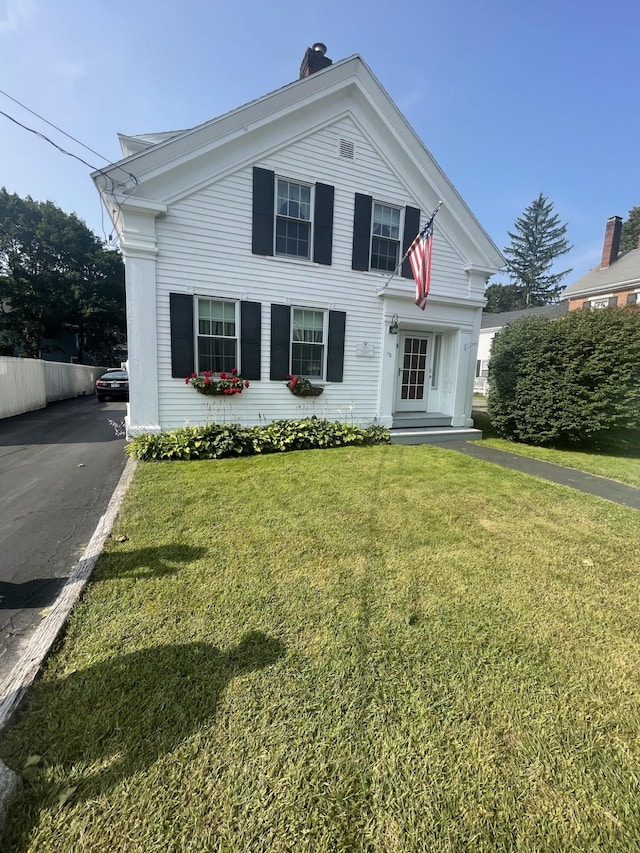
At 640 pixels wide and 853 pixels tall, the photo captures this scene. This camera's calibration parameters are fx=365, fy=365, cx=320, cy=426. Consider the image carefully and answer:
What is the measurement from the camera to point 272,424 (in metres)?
7.41

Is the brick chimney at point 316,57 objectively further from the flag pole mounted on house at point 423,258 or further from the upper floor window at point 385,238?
the flag pole mounted on house at point 423,258

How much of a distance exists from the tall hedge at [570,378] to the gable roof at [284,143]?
247cm

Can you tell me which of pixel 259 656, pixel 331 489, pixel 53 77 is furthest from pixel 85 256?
pixel 259 656

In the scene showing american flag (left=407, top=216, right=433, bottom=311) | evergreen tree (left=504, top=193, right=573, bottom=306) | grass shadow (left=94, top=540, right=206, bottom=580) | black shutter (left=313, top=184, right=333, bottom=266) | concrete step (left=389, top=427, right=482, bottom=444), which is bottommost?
grass shadow (left=94, top=540, right=206, bottom=580)

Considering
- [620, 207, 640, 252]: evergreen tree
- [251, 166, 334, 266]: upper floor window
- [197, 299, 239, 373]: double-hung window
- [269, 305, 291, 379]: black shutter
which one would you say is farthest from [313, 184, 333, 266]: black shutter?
[620, 207, 640, 252]: evergreen tree

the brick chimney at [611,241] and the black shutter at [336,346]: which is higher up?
the brick chimney at [611,241]

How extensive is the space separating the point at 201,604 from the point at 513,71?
12977 mm

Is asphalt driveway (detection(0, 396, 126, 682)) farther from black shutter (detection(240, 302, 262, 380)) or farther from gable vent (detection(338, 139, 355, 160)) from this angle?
gable vent (detection(338, 139, 355, 160))

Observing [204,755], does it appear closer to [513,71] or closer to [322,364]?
[322,364]

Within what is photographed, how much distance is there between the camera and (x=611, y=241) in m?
21.6

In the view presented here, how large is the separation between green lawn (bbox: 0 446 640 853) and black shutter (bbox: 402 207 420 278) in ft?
22.8

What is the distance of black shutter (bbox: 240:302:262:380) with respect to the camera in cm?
727

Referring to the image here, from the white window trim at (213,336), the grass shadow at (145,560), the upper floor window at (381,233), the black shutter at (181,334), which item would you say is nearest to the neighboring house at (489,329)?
the upper floor window at (381,233)

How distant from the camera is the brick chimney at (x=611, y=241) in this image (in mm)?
21219
